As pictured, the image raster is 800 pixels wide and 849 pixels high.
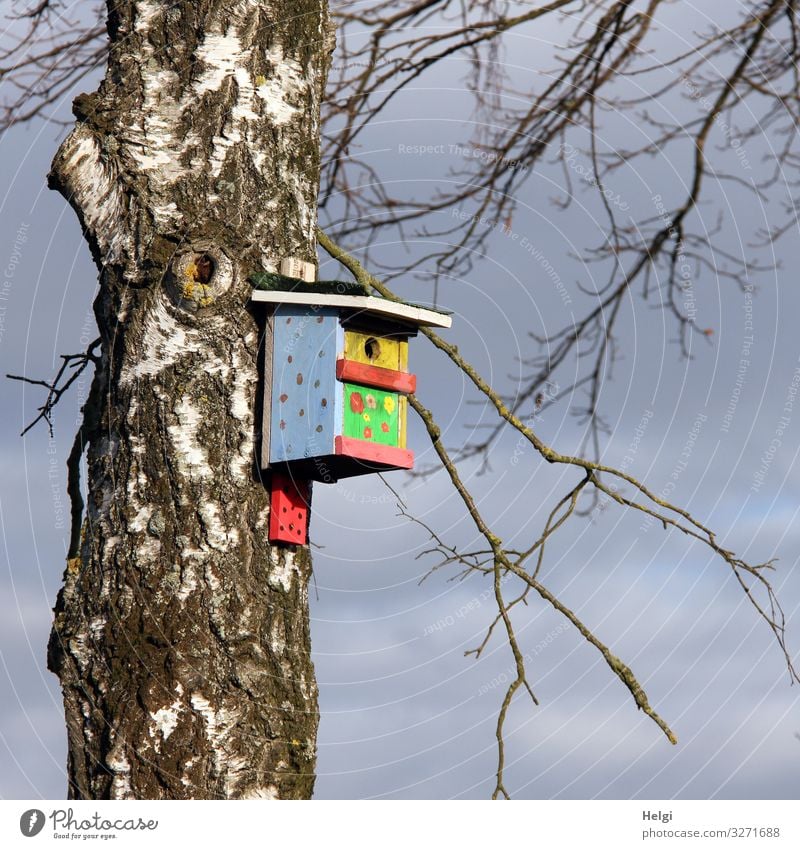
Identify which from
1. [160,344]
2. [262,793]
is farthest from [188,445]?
[262,793]

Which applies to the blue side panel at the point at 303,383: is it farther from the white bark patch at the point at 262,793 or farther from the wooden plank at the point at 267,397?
the white bark patch at the point at 262,793

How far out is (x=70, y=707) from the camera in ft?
10.6

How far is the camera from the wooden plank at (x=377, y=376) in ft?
11.3

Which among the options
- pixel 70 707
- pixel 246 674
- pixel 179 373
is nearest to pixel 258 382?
pixel 179 373

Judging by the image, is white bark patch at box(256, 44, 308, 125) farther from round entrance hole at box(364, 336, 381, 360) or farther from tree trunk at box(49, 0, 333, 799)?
round entrance hole at box(364, 336, 381, 360)

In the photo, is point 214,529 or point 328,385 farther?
point 328,385

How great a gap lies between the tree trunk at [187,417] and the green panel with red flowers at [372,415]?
11.0 inches

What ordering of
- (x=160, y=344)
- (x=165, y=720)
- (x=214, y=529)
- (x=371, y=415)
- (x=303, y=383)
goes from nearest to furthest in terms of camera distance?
(x=165, y=720)
(x=214, y=529)
(x=160, y=344)
(x=303, y=383)
(x=371, y=415)

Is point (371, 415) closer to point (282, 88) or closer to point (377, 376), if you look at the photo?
point (377, 376)

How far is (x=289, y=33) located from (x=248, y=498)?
1430 mm

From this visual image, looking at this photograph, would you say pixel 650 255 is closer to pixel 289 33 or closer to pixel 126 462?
pixel 289 33

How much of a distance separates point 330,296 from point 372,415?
0.39 m
